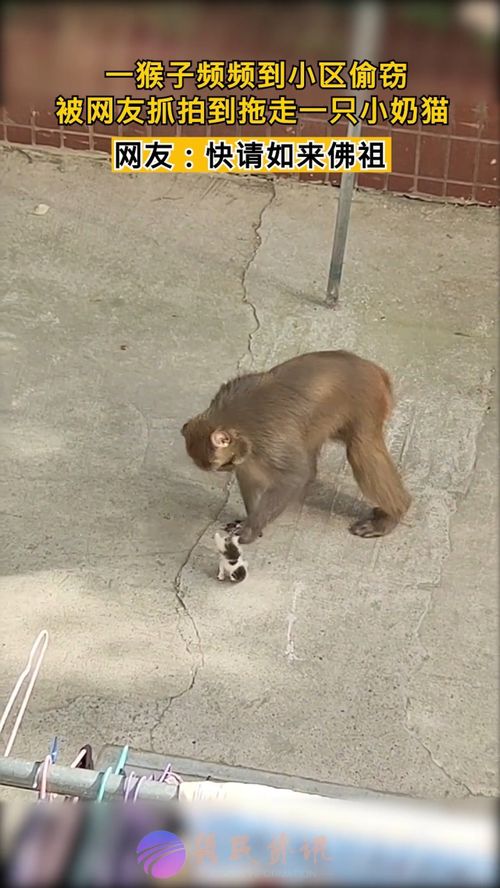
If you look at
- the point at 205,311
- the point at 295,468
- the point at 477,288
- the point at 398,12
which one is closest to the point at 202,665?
the point at 295,468

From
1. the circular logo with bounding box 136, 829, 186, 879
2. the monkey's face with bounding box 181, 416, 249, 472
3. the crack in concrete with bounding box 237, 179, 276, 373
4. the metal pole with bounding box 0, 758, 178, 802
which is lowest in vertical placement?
the crack in concrete with bounding box 237, 179, 276, 373

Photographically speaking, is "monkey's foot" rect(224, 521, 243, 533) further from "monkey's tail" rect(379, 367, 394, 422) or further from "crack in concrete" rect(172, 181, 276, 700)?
"monkey's tail" rect(379, 367, 394, 422)

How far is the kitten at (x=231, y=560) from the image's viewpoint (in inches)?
146

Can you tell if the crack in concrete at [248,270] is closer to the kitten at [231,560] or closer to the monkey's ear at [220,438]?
the kitten at [231,560]

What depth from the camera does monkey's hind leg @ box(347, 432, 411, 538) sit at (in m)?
3.72

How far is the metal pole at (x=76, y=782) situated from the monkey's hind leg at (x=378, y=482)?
84.2 inches

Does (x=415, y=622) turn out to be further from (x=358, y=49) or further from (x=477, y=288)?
(x=358, y=49)

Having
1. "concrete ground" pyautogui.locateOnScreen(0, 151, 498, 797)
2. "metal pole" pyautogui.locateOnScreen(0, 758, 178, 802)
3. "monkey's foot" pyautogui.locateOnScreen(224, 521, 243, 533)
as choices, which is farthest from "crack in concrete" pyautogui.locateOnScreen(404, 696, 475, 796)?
"metal pole" pyautogui.locateOnScreen(0, 758, 178, 802)

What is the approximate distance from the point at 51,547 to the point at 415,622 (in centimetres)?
127

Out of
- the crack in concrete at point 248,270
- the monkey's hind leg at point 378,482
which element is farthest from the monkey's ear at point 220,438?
the crack in concrete at point 248,270

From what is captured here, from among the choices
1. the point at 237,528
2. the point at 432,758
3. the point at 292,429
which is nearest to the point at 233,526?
the point at 237,528

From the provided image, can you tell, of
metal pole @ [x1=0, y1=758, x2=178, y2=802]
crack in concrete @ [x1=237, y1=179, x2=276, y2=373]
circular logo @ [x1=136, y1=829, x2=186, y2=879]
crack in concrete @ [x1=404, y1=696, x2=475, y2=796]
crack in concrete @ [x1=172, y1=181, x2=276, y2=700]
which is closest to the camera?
circular logo @ [x1=136, y1=829, x2=186, y2=879]

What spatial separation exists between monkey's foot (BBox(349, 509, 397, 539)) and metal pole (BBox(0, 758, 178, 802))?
230cm

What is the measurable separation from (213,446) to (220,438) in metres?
0.04
